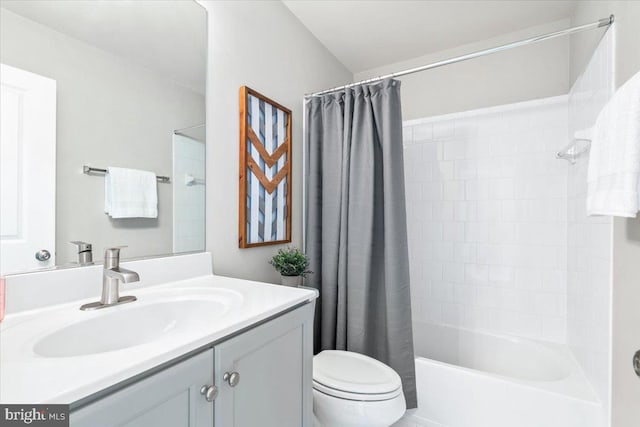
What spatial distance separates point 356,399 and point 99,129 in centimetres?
137

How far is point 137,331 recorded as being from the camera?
0.93m

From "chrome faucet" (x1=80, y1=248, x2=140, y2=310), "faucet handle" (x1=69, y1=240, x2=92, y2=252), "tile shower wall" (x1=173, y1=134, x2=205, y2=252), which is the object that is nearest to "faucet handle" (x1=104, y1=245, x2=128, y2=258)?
"chrome faucet" (x1=80, y1=248, x2=140, y2=310)

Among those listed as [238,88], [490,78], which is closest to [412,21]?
[490,78]

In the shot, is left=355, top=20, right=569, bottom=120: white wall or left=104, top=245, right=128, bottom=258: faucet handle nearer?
left=104, top=245, right=128, bottom=258: faucet handle

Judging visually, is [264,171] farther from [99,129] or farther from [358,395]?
[358,395]

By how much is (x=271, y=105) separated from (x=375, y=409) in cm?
157

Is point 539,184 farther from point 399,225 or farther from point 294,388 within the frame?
point 294,388

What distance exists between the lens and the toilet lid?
4.25 ft

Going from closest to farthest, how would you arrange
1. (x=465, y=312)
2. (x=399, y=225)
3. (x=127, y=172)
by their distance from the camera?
(x=127, y=172) < (x=399, y=225) < (x=465, y=312)

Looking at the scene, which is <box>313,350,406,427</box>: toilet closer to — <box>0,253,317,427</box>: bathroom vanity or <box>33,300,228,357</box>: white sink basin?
<box>0,253,317,427</box>: bathroom vanity

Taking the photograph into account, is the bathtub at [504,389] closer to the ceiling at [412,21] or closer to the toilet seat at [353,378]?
the toilet seat at [353,378]

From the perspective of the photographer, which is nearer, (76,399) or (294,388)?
(76,399)

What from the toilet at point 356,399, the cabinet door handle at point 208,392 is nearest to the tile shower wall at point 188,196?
the cabinet door handle at point 208,392

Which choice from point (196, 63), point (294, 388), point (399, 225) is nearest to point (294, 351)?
point (294, 388)
